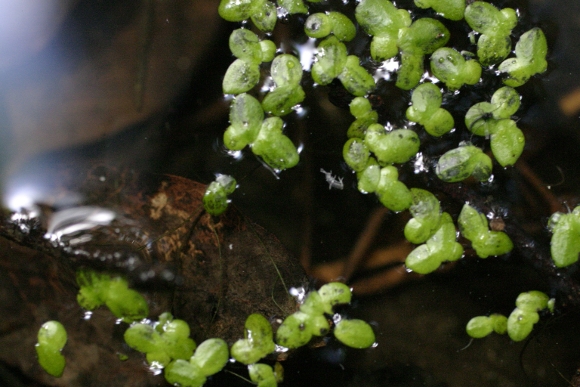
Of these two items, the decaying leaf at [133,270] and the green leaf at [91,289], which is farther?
the decaying leaf at [133,270]

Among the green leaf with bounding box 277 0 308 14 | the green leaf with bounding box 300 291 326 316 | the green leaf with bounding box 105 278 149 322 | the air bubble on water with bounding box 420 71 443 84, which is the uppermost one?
the green leaf with bounding box 277 0 308 14

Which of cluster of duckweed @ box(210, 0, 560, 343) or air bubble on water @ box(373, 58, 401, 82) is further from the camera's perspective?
air bubble on water @ box(373, 58, 401, 82)

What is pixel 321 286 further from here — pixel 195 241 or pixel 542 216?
pixel 542 216

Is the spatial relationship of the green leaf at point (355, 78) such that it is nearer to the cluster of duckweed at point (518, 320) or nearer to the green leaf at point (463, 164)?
the green leaf at point (463, 164)

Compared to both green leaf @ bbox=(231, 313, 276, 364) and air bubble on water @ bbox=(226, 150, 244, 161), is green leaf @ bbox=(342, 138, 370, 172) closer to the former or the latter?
air bubble on water @ bbox=(226, 150, 244, 161)

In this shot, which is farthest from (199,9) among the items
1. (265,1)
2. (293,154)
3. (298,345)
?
(298,345)

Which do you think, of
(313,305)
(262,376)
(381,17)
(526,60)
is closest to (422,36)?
(381,17)

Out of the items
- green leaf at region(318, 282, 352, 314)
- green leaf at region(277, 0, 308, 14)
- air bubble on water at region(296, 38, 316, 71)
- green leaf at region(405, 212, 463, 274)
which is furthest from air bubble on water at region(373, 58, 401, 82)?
green leaf at region(318, 282, 352, 314)

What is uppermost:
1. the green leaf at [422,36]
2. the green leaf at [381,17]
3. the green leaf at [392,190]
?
the green leaf at [381,17]

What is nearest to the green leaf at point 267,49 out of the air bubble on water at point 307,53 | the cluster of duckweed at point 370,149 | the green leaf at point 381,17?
the cluster of duckweed at point 370,149

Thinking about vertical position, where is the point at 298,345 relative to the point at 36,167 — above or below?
below

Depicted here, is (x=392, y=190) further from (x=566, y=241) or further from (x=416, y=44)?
(x=566, y=241)
